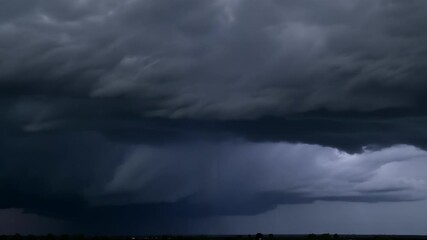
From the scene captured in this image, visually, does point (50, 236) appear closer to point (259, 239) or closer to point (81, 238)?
point (81, 238)

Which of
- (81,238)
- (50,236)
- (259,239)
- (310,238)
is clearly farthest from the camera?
(50,236)

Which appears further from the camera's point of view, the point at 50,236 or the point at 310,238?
the point at 50,236

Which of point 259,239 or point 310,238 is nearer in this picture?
→ point 259,239

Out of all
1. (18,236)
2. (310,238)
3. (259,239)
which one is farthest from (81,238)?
(259,239)

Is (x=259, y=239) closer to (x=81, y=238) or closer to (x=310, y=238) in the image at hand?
(x=310, y=238)

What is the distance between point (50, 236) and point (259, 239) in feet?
391

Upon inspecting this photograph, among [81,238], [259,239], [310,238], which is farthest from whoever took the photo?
[81,238]

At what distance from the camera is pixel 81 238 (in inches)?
6875

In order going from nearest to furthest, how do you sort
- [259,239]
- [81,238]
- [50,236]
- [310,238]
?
[259,239], [310,238], [81,238], [50,236]

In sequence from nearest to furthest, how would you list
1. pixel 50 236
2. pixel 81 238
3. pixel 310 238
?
pixel 310 238 < pixel 81 238 < pixel 50 236

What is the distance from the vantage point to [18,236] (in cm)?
17925

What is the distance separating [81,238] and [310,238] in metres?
64.1

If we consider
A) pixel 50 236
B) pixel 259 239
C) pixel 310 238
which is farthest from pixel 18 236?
pixel 259 239

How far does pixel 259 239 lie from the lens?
87125 mm
